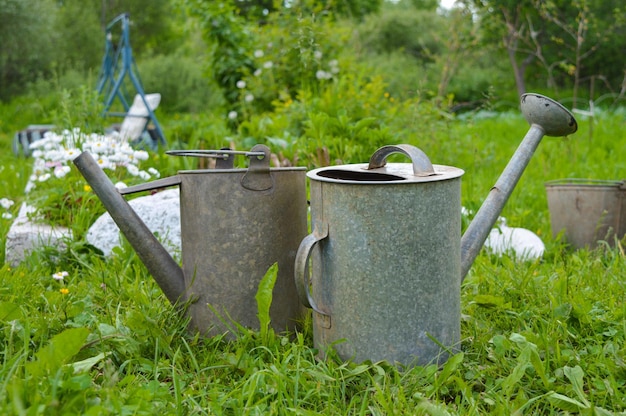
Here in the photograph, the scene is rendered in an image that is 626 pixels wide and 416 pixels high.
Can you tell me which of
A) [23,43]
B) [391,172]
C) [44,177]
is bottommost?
[44,177]

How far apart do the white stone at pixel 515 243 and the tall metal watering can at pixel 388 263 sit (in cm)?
117

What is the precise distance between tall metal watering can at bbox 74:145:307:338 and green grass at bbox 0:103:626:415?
8 cm

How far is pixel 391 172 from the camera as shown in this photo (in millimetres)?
1555

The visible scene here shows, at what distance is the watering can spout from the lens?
1688 mm

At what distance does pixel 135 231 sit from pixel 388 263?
702mm

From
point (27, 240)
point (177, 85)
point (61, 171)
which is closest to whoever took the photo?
point (27, 240)

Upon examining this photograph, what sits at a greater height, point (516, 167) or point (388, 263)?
point (516, 167)

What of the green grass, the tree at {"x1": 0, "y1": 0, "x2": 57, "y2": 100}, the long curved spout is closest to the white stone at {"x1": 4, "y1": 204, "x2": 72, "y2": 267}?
the green grass

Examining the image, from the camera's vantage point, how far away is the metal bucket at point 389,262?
4.64 feet

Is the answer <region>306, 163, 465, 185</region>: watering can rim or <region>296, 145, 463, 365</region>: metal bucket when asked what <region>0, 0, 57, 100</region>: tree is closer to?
<region>306, 163, 465, 185</region>: watering can rim

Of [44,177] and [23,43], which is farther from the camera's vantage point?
[23,43]

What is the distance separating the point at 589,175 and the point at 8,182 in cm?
377

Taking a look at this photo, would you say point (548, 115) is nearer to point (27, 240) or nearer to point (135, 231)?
point (135, 231)

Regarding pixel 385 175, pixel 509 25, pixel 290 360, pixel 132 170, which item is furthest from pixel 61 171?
pixel 509 25
